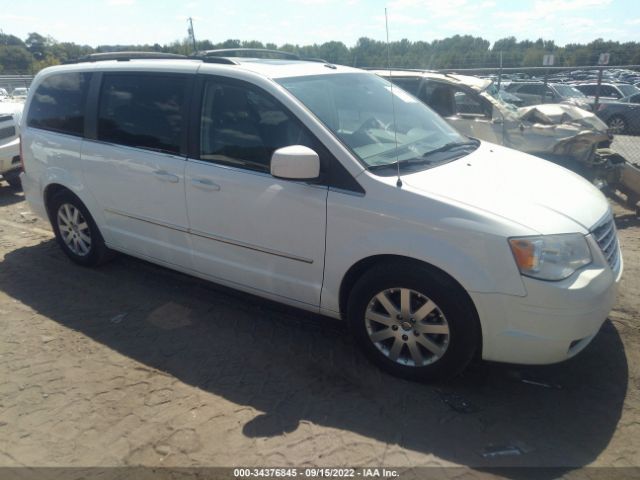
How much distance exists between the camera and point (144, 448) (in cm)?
264

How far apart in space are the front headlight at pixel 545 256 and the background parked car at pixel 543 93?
13.0 m

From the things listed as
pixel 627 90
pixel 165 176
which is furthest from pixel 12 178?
pixel 627 90

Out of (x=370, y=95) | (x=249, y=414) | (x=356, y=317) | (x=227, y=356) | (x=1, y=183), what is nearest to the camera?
(x=249, y=414)

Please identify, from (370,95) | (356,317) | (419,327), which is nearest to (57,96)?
(370,95)

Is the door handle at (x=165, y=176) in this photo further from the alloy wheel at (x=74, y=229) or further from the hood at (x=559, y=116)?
the hood at (x=559, y=116)

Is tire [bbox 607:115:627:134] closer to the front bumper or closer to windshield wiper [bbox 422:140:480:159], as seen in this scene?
windshield wiper [bbox 422:140:480:159]

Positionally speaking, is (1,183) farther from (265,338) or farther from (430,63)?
(430,63)

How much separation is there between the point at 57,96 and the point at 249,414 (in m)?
3.49

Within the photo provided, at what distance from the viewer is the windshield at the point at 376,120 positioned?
3.24 m

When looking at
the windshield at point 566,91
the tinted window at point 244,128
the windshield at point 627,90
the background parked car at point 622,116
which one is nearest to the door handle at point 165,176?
the tinted window at point 244,128

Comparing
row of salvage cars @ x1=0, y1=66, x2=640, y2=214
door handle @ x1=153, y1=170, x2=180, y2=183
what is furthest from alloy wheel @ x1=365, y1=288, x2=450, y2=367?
row of salvage cars @ x1=0, y1=66, x2=640, y2=214

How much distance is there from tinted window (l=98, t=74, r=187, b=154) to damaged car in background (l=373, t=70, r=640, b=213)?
4617mm

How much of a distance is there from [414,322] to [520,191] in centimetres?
100

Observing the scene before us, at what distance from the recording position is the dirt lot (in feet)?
8.51
